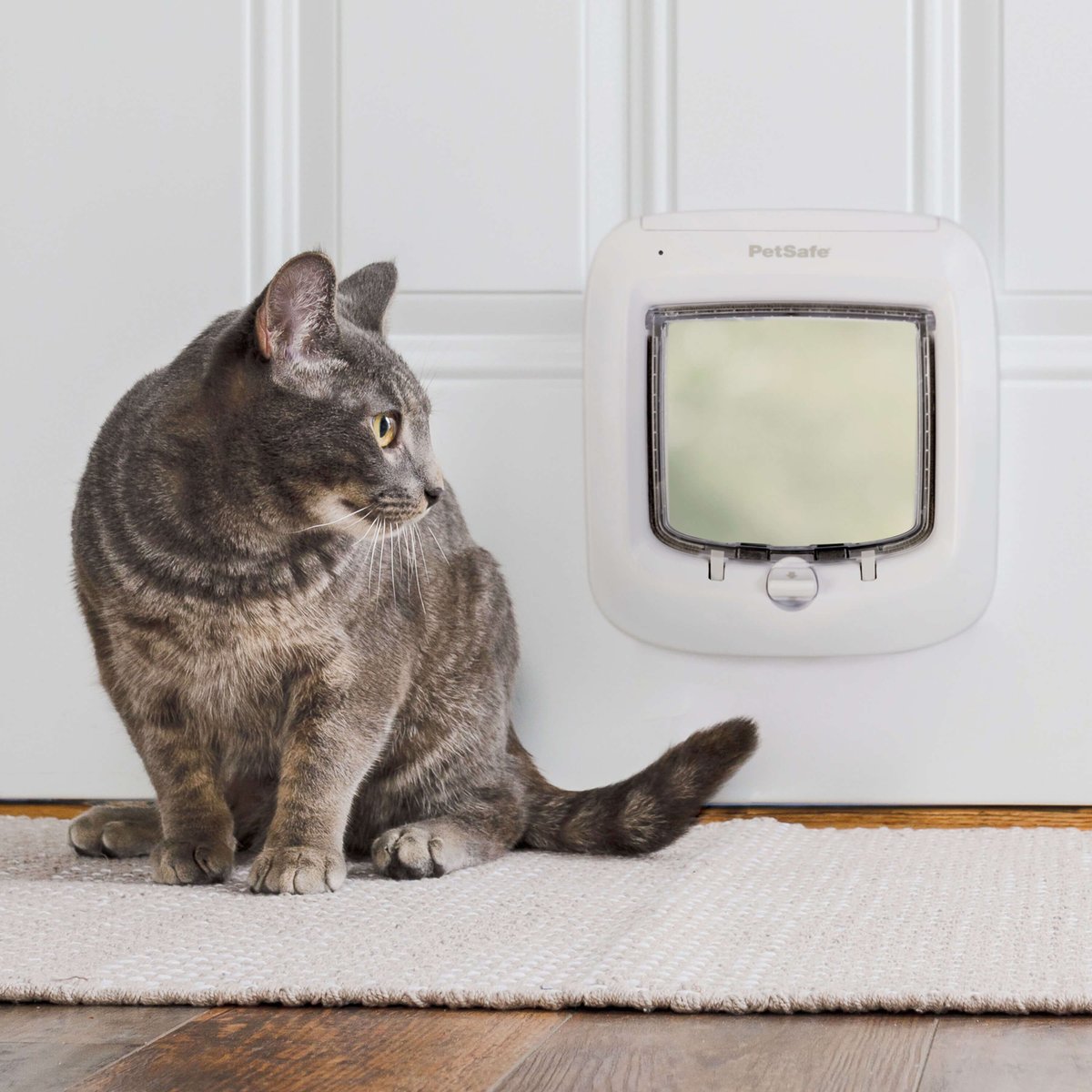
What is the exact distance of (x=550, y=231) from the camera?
186 cm

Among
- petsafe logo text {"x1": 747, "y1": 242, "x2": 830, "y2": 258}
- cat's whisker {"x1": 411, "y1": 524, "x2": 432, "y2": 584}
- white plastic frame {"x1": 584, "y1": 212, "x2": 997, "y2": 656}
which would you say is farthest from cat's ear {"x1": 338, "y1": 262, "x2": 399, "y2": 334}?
petsafe logo text {"x1": 747, "y1": 242, "x2": 830, "y2": 258}

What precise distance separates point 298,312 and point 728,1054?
84 centimetres

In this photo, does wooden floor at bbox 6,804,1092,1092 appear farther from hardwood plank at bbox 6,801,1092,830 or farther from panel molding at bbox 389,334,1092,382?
panel molding at bbox 389,334,1092,382

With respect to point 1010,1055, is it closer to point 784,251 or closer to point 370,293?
point 370,293

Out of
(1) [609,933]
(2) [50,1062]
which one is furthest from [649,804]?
(2) [50,1062]

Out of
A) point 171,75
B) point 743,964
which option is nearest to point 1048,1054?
point 743,964

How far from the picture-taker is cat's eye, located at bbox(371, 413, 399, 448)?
1.36 metres

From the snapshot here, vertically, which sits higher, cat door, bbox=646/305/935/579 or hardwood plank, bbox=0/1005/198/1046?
cat door, bbox=646/305/935/579

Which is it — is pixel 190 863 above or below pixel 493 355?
below

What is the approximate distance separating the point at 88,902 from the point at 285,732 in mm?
274

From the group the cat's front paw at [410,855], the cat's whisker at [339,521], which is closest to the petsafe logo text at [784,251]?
the cat's whisker at [339,521]

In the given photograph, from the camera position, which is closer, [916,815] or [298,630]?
[298,630]

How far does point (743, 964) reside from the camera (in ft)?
3.27

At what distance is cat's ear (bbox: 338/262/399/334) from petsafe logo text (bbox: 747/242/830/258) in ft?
1.71
